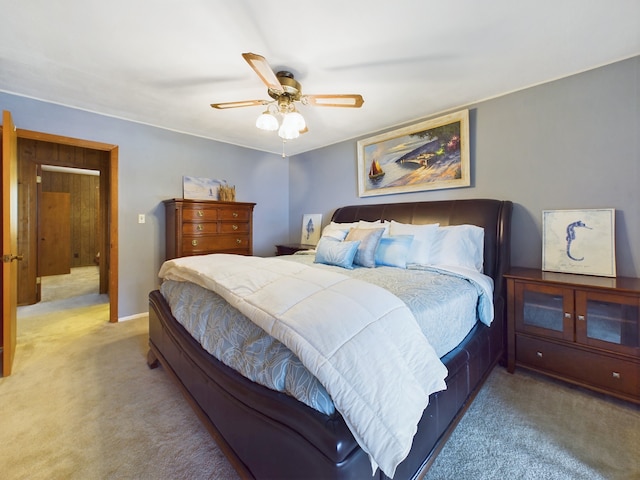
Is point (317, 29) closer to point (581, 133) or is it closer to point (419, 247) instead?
point (419, 247)

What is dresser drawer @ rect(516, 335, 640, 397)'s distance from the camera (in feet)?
5.62

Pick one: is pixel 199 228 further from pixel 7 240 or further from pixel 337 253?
pixel 337 253

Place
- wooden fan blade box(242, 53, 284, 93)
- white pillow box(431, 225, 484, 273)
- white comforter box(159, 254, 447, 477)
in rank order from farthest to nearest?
white pillow box(431, 225, 484, 273) < wooden fan blade box(242, 53, 284, 93) < white comforter box(159, 254, 447, 477)

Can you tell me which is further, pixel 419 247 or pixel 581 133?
pixel 419 247

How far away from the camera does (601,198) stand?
6.83ft

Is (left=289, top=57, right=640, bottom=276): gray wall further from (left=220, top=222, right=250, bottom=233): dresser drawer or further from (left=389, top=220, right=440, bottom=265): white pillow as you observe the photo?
(left=220, top=222, right=250, bottom=233): dresser drawer

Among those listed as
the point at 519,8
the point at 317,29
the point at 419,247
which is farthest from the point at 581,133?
the point at 317,29

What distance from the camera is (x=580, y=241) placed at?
2.10 meters

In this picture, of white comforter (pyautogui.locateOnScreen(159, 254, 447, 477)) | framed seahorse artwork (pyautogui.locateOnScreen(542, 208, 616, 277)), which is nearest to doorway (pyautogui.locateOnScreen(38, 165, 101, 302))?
white comforter (pyautogui.locateOnScreen(159, 254, 447, 477))

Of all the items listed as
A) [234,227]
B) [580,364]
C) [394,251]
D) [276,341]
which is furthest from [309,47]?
[580,364]

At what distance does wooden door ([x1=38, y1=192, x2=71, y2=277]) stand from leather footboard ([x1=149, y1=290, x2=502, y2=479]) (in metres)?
6.58

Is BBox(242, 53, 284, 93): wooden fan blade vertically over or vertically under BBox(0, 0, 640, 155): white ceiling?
under

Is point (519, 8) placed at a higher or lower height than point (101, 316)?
higher

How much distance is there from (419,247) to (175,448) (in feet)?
7.09
